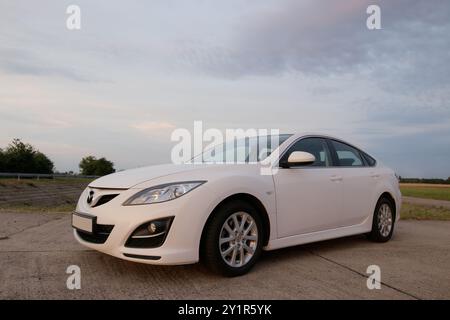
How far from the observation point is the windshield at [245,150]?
4633 mm

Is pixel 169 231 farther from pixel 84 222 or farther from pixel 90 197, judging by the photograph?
pixel 90 197

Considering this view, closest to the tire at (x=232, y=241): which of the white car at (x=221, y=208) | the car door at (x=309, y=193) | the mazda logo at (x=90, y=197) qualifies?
the white car at (x=221, y=208)

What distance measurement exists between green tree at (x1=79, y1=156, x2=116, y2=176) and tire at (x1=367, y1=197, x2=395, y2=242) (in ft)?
284

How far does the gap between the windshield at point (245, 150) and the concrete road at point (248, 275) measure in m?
1.16

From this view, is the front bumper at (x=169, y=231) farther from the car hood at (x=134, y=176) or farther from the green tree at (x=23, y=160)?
the green tree at (x=23, y=160)

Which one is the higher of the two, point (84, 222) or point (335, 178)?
point (335, 178)

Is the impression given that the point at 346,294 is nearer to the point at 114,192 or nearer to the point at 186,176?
the point at 186,176

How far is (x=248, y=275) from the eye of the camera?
155 inches

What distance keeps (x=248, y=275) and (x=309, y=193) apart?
1.26 meters

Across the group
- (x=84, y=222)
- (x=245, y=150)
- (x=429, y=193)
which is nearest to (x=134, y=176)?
(x=84, y=222)

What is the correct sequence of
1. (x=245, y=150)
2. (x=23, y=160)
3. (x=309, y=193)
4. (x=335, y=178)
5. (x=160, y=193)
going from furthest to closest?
1. (x=23, y=160)
2. (x=335, y=178)
3. (x=245, y=150)
4. (x=309, y=193)
5. (x=160, y=193)

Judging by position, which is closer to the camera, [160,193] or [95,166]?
[160,193]

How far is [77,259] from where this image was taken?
4.43 metres

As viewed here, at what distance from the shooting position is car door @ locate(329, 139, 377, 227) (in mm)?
5223
